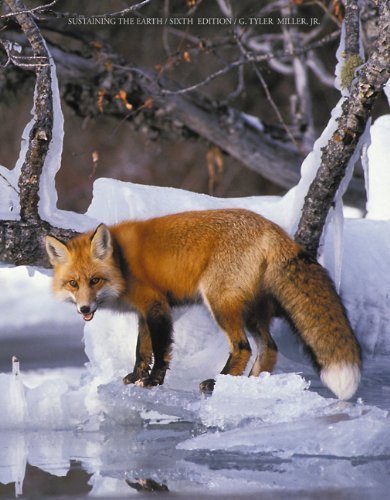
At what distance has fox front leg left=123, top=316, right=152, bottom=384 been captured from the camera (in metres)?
5.39

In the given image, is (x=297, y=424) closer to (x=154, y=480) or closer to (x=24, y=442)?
(x=154, y=480)

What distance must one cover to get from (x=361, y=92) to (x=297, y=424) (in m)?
2.08

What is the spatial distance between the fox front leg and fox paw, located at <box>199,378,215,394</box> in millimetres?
380

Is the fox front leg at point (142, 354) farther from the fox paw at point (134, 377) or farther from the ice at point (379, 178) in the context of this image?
the ice at point (379, 178)

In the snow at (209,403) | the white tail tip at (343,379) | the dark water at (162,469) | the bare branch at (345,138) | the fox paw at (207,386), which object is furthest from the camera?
the bare branch at (345,138)

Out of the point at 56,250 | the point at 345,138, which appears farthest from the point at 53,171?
the point at 345,138

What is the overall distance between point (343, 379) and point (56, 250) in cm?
173

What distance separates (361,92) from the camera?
5445 millimetres

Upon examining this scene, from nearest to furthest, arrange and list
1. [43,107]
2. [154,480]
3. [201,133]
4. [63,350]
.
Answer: [154,480]
[43,107]
[63,350]
[201,133]

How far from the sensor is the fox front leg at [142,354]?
5.39 m

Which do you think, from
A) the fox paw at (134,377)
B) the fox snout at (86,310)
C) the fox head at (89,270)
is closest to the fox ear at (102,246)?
the fox head at (89,270)

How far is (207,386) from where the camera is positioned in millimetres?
5145

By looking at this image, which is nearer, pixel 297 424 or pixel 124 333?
pixel 297 424

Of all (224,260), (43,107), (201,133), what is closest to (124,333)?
(224,260)
